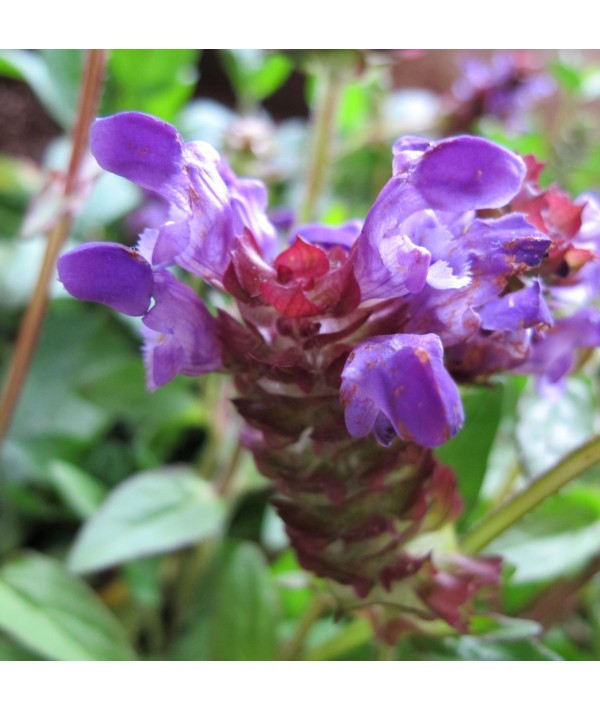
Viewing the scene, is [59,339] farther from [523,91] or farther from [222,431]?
[523,91]

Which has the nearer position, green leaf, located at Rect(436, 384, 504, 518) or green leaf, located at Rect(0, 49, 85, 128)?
green leaf, located at Rect(436, 384, 504, 518)

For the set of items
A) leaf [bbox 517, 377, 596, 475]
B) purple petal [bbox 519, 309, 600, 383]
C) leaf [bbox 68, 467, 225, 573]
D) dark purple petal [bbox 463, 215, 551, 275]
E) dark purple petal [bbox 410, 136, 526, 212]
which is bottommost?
leaf [bbox 68, 467, 225, 573]

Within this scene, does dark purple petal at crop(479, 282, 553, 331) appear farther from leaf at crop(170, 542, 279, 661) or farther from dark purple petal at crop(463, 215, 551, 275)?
leaf at crop(170, 542, 279, 661)

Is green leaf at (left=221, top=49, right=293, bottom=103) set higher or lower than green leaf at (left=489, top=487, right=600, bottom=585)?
higher

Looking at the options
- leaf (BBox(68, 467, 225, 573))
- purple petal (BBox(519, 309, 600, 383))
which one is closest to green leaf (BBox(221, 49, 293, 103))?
leaf (BBox(68, 467, 225, 573))

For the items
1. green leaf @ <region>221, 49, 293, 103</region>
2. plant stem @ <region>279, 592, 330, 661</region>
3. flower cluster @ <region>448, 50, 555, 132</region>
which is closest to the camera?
plant stem @ <region>279, 592, 330, 661</region>

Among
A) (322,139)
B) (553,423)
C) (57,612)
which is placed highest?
(322,139)

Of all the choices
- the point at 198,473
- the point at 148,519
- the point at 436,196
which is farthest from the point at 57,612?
the point at 436,196

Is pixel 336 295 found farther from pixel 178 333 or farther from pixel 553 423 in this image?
pixel 553 423

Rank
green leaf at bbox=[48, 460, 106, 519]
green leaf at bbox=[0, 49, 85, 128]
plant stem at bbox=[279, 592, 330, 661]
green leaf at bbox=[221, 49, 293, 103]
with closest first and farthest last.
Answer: plant stem at bbox=[279, 592, 330, 661], green leaf at bbox=[48, 460, 106, 519], green leaf at bbox=[0, 49, 85, 128], green leaf at bbox=[221, 49, 293, 103]
